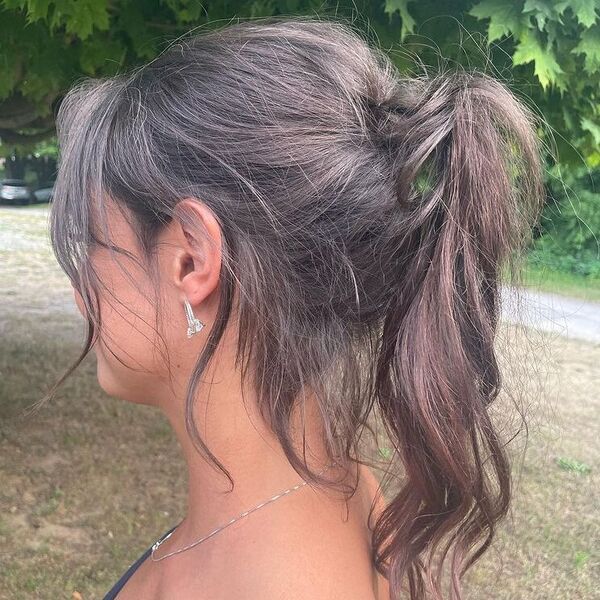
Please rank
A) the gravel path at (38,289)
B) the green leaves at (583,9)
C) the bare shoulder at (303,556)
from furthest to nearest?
1. the gravel path at (38,289)
2. the green leaves at (583,9)
3. the bare shoulder at (303,556)

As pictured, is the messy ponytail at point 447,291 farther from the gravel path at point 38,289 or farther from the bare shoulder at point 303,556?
the gravel path at point 38,289

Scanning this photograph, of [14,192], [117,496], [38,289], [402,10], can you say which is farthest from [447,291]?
[14,192]

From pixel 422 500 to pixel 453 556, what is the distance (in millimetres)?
127

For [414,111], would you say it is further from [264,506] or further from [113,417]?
[113,417]

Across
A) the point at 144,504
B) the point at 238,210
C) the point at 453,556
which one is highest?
the point at 238,210

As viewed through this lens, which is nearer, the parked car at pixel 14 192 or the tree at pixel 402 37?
the tree at pixel 402 37

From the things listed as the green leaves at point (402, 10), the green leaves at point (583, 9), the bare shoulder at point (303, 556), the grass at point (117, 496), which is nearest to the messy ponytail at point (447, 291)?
the bare shoulder at point (303, 556)

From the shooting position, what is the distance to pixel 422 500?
109 centimetres

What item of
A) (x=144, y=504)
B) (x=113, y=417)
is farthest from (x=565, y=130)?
(x=113, y=417)

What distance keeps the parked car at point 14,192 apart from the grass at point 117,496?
59.2 feet

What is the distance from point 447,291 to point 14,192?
23.5 metres

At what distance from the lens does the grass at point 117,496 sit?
10.2 feet

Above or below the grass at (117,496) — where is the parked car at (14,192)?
below

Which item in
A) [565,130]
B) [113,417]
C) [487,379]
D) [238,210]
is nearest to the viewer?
[238,210]
